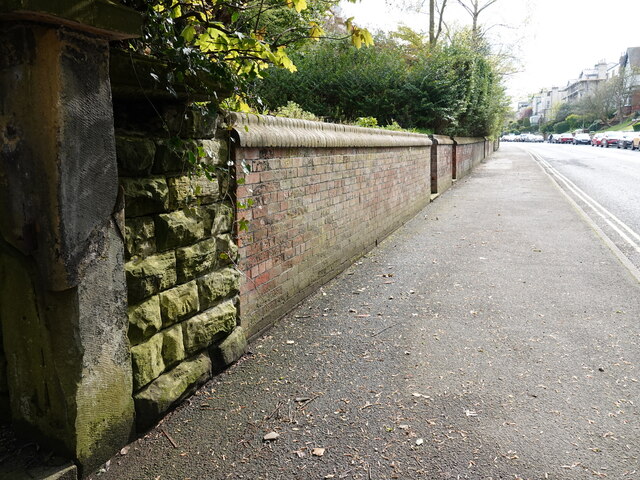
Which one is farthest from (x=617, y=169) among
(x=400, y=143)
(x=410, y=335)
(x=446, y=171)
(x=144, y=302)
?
(x=144, y=302)

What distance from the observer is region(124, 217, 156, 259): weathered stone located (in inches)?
110

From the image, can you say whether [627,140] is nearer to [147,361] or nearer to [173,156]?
[173,156]

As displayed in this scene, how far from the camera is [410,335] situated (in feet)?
14.6

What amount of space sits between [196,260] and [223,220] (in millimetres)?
417

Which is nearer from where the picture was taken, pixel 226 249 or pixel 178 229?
pixel 178 229

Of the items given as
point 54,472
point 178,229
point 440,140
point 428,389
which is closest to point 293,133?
point 178,229

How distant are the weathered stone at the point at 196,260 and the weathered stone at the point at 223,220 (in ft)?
0.27

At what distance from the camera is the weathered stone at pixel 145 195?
9.09 ft

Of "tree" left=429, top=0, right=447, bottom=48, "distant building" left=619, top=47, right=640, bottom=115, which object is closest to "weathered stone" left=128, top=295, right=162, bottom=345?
"tree" left=429, top=0, right=447, bottom=48

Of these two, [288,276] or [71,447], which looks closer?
[71,447]

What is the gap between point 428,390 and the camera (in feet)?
11.4

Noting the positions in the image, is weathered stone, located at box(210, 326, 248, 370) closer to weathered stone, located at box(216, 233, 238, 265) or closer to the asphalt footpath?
the asphalt footpath

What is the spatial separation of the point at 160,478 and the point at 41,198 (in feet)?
4.56

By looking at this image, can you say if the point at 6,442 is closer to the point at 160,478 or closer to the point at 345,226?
the point at 160,478
